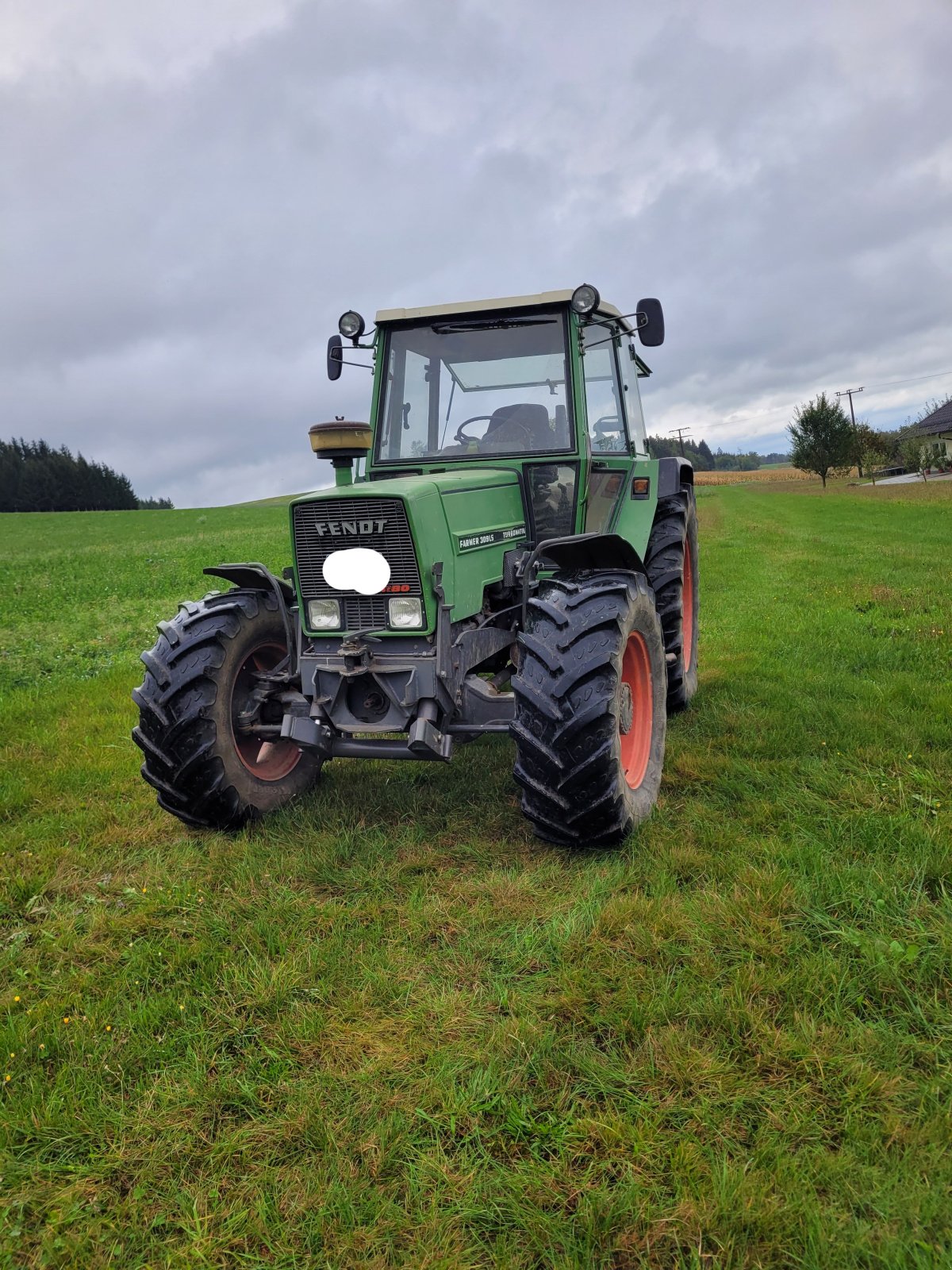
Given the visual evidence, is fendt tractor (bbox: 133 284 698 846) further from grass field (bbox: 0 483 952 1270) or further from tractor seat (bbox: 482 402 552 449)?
grass field (bbox: 0 483 952 1270)

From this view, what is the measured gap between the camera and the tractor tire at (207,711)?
3721 mm

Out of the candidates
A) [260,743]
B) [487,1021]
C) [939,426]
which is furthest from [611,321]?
[939,426]

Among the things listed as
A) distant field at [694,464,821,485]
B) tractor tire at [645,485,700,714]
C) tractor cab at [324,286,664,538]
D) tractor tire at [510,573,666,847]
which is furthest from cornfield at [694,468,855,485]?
tractor tire at [510,573,666,847]

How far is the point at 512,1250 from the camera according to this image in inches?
72.8

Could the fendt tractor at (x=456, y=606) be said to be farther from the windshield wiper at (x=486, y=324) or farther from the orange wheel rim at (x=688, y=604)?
the orange wheel rim at (x=688, y=604)

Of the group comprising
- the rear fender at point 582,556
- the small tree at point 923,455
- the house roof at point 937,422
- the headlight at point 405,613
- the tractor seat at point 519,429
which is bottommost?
the headlight at point 405,613

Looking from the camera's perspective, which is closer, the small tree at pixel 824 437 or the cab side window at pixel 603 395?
A: the cab side window at pixel 603 395

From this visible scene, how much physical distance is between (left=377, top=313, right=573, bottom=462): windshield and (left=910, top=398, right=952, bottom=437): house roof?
5320cm

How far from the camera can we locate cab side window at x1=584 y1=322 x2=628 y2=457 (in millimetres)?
4574

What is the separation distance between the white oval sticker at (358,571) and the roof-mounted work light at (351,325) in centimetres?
148

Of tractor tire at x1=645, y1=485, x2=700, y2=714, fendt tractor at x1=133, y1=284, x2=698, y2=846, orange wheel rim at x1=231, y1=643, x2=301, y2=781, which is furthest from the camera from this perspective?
tractor tire at x1=645, y1=485, x2=700, y2=714

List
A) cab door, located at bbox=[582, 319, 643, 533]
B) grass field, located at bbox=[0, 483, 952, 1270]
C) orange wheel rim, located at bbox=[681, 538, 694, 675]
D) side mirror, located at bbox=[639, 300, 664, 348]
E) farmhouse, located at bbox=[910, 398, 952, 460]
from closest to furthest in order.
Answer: grass field, located at bbox=[0, 483, 952, 1270]
side mirror, located at bbox=[639, 300, 664, 348]
cab door, located at bbox=[582, 319, 643, 533]
orange wheel rim, located at bbox=[681, 538, 694, 675]
farmhouse, located at bbox=[910, 398, 952, 460]

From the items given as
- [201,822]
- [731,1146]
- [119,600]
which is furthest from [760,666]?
[119,600]

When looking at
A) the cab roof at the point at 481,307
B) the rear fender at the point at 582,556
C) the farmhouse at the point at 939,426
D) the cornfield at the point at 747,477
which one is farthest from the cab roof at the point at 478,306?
the cornfield at the point at 747,477
